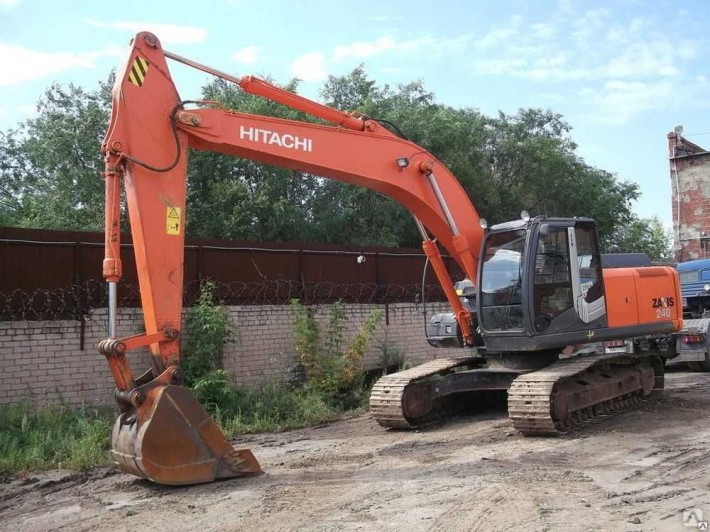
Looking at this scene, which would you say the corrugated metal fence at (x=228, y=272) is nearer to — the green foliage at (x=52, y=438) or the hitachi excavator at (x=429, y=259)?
the green foliage at (x=52, y=438)

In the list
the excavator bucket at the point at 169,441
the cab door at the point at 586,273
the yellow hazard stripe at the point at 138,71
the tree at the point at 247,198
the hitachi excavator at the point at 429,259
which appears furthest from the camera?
the tree at the point at 247,198

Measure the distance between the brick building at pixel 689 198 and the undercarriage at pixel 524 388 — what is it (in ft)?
57.3

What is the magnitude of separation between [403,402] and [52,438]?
3.96m

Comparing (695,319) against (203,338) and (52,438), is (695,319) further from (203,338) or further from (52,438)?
(52,438)

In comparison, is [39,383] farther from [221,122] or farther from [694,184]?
[694,184]

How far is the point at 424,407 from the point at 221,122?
169 inches

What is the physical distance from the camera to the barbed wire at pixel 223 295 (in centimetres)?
912

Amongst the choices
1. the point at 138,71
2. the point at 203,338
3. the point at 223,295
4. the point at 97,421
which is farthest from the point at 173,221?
the point at 223,295

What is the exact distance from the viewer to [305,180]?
18.6 meters

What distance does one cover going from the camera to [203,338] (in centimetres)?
1000

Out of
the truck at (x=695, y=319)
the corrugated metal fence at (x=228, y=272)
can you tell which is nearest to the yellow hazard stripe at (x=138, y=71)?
the corrugated metal fence at (x=228, y=272)

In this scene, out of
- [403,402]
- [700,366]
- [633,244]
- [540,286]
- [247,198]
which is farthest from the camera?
[633,244]

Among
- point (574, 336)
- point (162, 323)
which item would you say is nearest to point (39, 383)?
point (162, 323)

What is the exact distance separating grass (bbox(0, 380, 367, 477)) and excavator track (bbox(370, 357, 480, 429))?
4.74 ft
